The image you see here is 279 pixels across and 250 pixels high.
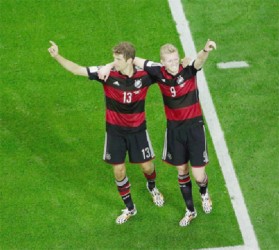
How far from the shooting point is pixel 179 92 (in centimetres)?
1003

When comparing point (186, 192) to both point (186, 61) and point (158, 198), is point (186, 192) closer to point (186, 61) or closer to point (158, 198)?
point (158, 198)

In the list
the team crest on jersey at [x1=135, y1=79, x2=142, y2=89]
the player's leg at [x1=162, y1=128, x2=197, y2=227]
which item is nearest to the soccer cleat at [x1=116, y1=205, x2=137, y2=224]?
the player's leg at [x1=162, y1=128, x2=197, y2=227]

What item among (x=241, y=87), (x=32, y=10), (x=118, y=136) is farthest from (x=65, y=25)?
(x=118, y=136)

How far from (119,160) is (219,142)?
246cm

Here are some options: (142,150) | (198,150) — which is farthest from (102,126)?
(198,150)

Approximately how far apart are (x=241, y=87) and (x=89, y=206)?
3.57 m

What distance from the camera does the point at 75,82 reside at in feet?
43.9

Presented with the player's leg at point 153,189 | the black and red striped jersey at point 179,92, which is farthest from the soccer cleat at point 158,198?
the black and red striped jersey at point 179,92

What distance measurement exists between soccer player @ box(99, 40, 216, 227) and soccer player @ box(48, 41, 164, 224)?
0.20 m

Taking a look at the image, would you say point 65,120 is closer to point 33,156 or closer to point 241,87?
point 33,156

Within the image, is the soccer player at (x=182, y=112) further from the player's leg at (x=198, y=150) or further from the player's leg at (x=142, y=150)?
the player's leg at (x=142, y=150)

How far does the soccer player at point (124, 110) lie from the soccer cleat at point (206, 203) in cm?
84

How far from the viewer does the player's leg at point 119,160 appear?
34.6ft

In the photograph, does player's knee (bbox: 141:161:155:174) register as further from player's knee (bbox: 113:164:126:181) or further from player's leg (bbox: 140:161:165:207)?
player's knee (bbox: 113:164:126:181)
